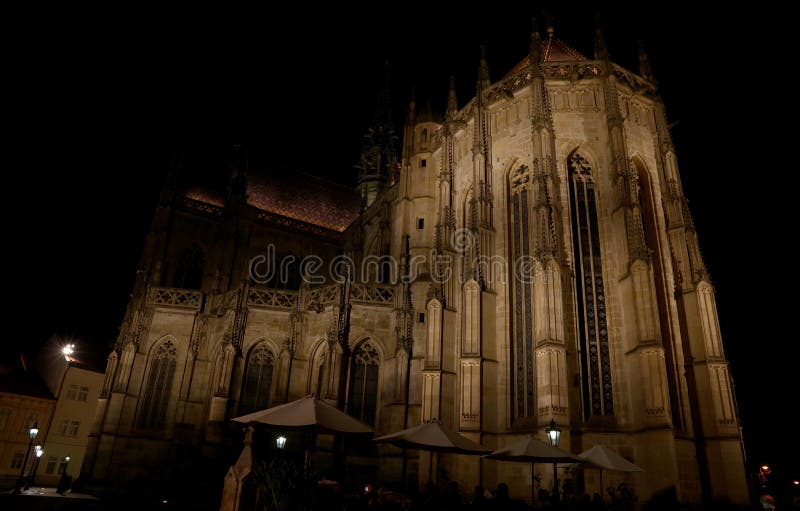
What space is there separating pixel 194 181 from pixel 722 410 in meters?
29.3

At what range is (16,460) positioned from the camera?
1309 inches

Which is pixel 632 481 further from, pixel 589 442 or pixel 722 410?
pixel 722 410

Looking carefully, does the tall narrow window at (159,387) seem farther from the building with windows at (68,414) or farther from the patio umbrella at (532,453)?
the building with windows at (68,414)

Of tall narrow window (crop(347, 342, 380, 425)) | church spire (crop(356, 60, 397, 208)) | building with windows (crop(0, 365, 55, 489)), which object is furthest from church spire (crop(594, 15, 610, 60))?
building with windows (crop(0, 365, 55, 489))

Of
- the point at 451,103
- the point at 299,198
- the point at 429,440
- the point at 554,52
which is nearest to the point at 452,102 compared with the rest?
the point at 451,103

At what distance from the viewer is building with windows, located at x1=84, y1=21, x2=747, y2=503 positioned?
16.2 metres

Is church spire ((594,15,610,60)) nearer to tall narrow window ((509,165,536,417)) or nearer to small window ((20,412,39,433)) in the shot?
tall narrow window ((509,165,536,417))

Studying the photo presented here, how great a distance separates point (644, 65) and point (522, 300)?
12.5 metres

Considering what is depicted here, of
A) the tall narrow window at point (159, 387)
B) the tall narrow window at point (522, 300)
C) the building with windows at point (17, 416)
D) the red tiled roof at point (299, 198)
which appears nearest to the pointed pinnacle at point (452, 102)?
the tall narrow window at point (522, 300)

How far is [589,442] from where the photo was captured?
52.2 ft

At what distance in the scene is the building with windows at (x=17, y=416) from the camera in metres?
32.6

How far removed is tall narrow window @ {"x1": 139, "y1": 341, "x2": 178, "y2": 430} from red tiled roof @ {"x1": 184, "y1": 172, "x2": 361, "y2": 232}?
440 inches

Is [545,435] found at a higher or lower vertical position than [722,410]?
lower

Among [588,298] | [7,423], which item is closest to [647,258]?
[588,298]
